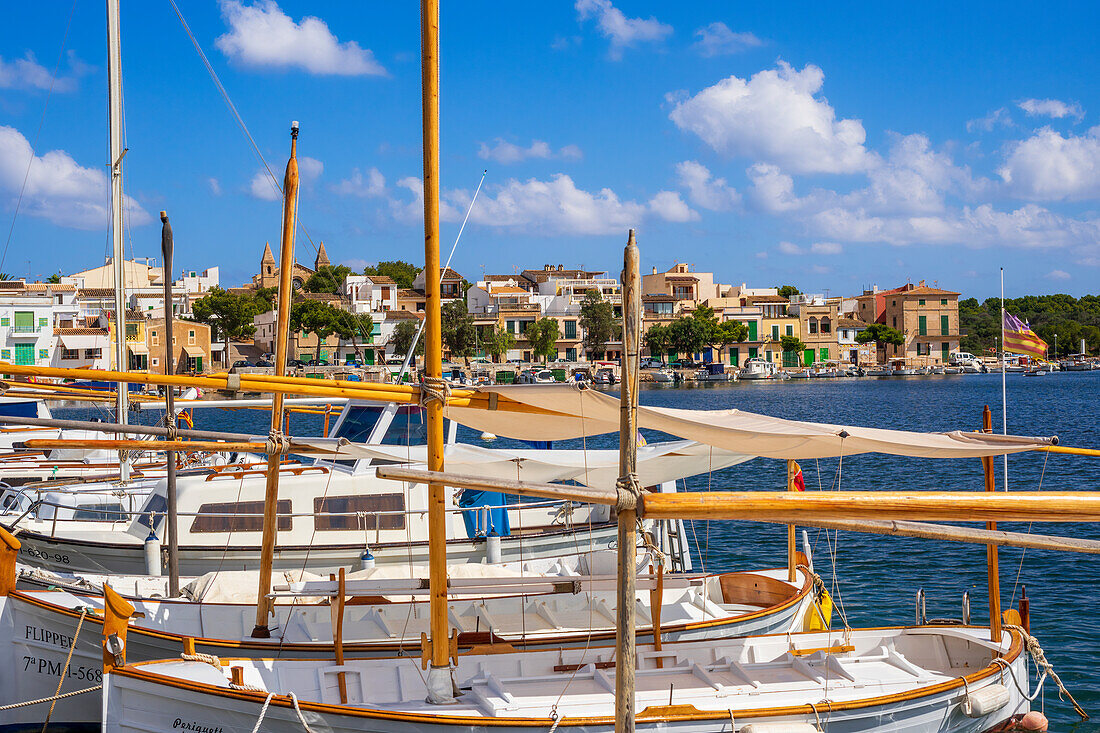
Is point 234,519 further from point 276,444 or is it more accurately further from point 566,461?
point 566,461

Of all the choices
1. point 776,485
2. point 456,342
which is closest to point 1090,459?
point 776,485

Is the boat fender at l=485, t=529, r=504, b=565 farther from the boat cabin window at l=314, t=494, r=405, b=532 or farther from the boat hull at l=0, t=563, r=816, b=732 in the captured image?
the boat hull at l=0, t=563, r=816, b=732

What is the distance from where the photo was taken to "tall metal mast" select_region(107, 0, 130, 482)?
62.1 feet

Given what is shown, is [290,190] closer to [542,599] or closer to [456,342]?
[542,599]

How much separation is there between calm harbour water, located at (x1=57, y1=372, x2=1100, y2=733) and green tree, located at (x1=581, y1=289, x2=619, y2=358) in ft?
130

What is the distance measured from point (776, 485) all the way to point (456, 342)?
71796 mm

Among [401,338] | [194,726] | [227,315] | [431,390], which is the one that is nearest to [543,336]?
[401,338]

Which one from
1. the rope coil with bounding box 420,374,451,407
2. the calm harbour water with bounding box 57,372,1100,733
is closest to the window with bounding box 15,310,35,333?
the calm harbour water with bounding box 57,372,1100,733

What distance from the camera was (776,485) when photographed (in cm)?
2942

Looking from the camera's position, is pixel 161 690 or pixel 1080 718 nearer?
pixel 161 690

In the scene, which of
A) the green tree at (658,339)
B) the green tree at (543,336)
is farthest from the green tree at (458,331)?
the green tree at (658,339)

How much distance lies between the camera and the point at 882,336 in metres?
134

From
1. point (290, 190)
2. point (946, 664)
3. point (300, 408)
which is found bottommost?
point (946, 664)

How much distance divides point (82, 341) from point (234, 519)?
7483cm
